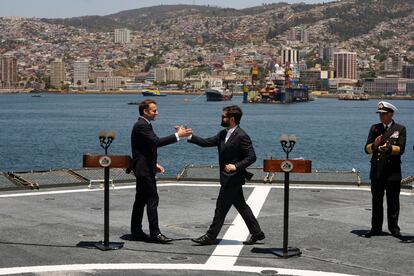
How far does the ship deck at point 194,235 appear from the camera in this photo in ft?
29.3

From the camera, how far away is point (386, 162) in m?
10.8

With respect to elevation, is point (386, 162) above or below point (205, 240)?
above

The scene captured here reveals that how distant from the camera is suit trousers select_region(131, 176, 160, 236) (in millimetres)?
10312

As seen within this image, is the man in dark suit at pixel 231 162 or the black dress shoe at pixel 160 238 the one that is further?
the black dress shoe at pixel 160 238

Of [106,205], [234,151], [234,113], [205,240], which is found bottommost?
[205,240]

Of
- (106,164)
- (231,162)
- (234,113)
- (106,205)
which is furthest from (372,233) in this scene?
(106,164)

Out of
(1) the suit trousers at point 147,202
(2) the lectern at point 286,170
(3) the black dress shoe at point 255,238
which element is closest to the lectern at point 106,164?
(1) the suit trousers at point 147,202

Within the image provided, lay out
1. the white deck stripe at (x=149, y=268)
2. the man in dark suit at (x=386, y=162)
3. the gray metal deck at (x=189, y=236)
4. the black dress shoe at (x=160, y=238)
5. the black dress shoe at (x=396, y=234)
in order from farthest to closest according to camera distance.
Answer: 1. the black dress shoe at (x=396, y=234)
2. the man in dark suit at (x=386, y=162)
3. the black dress shoe at (x=160, y=238)
4. the gray metal deck at (x=189, y=236)
5. the white deck stripe at (x=149, y=268)

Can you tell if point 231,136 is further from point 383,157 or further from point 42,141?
point 42,141

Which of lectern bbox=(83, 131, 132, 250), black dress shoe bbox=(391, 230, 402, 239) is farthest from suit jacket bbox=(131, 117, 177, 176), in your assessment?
black dress shoe bbox=(391, 230, 402, 239)

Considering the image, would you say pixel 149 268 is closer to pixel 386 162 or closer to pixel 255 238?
pixel 255 238

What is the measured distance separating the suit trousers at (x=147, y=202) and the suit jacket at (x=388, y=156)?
3062mm

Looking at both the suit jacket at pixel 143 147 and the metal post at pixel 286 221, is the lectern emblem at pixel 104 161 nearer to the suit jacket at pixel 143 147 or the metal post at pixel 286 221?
the suit jacket at pixel 143 147

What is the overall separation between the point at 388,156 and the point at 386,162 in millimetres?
91
